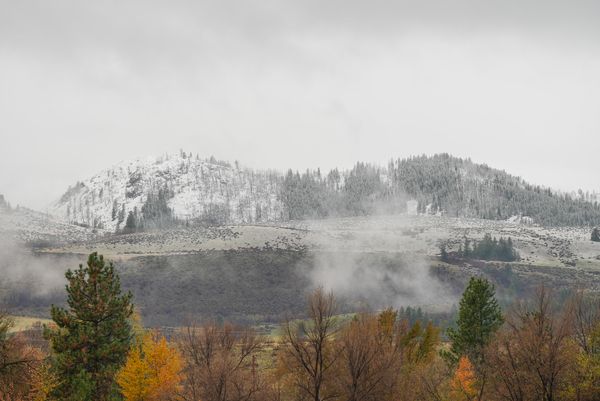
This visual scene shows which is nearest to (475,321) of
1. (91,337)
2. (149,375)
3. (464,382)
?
(464,382)

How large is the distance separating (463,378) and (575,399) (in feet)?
41.0

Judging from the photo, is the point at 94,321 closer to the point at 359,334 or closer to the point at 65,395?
the point at 65,395

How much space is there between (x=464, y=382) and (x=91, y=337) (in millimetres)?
31175

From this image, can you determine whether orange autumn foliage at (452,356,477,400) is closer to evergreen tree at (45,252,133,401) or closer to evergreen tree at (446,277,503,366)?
evergreen tree at (446,277,503,366)

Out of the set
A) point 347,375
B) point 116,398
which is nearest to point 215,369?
point 116,398

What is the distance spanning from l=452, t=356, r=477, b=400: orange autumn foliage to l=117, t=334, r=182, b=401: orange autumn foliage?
23404 millimetres

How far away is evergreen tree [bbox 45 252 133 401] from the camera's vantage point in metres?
39.3

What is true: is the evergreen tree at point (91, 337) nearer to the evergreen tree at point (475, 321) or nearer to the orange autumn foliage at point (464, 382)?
the orange autumn foliage at point (464, 382)

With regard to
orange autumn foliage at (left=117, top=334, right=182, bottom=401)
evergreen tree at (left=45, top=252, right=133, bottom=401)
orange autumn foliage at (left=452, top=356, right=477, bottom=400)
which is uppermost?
evergreen tree at (left=45, top=252, right=133, bottom=401)

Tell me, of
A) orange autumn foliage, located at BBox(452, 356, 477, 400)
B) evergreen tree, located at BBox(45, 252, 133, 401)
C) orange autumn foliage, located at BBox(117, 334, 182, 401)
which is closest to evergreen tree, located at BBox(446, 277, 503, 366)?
orange autumn foliage, located at BBox(452, 356, 477, 400)

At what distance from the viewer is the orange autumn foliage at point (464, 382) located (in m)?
46.4

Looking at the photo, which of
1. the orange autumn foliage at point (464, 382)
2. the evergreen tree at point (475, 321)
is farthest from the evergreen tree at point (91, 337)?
the evergreen tree at point (475, 321)

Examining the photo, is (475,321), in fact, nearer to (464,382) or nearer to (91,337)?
(464,382)

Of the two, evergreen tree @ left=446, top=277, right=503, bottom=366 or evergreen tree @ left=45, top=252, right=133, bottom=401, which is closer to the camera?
evergreen tree @ left=45, top=252, right=133, bottom=401
